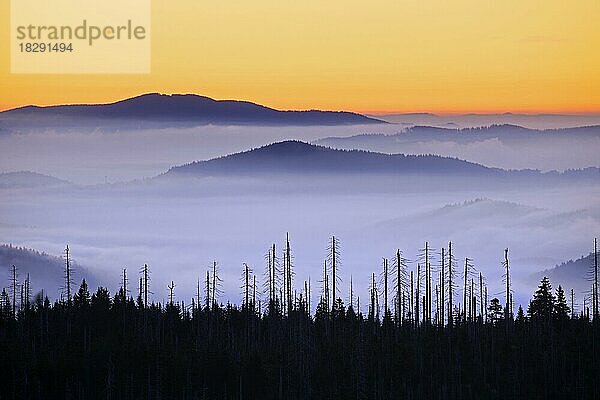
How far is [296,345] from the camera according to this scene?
127 metres

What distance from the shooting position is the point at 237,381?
116 meters

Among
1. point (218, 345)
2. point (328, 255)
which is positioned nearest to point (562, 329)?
point (328, 255)

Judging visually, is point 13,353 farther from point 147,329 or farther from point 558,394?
point 558,394

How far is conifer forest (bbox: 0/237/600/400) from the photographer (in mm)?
114188

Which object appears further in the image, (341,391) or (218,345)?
(218,345)

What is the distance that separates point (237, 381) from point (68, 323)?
22295mm

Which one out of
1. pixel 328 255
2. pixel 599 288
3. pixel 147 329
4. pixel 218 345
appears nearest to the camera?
pixel 218 345

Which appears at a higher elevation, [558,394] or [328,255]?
[328,255]

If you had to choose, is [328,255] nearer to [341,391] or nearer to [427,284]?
[427,284]

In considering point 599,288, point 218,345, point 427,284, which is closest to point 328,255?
point 427,284

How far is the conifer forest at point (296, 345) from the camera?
4496 inches

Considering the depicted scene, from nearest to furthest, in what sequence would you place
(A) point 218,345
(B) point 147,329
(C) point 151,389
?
(C) point 151,389 < (A) point 218,345 < (B) point 147,329

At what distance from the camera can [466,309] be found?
151250mm

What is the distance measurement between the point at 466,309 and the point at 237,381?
42041 mm
